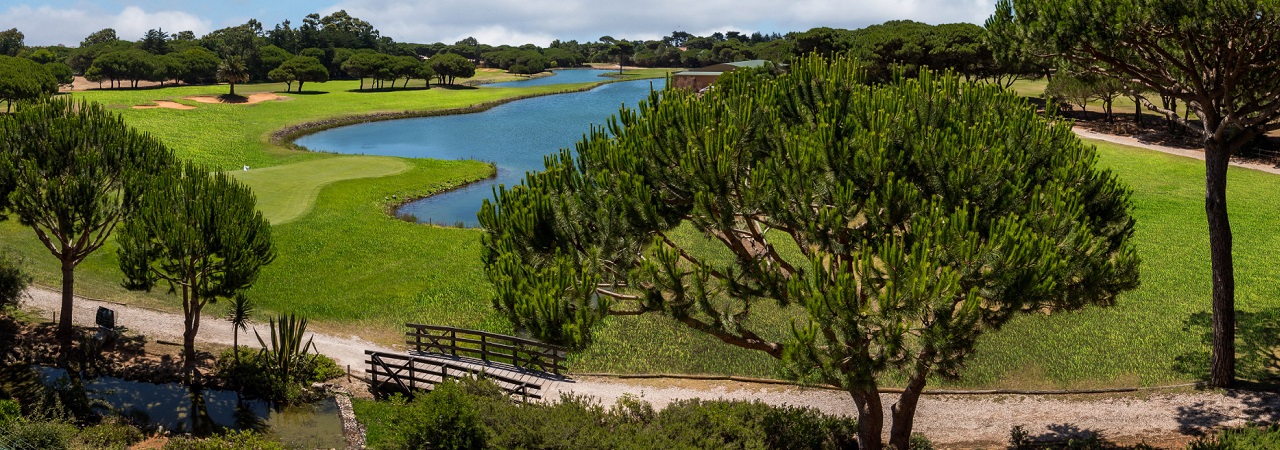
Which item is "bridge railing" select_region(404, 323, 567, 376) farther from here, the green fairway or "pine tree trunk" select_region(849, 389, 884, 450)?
the green fairway

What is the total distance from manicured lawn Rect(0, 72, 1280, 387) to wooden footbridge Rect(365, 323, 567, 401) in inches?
55.1

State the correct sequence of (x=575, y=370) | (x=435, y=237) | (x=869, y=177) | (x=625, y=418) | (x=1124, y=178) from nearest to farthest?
(x=869, y=177), (x=625, y=418), (x=575, y=370), (x=435, y=237), (x=1124, y=178)

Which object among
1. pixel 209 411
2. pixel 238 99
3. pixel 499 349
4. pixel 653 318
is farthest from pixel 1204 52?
pixel 238 99

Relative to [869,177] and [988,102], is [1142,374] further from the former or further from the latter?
[869,177]

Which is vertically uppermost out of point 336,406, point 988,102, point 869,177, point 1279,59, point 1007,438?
point 1279,59

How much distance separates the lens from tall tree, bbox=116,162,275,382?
2495cm

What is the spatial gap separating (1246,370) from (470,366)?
2281 centimetres

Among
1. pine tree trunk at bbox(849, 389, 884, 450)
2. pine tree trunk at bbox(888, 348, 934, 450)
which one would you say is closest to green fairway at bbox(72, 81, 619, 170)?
pine tree trunk at bbox(849, 389, 884, 450)

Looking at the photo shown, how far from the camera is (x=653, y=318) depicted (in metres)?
32.0

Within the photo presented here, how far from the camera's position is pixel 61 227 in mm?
27547

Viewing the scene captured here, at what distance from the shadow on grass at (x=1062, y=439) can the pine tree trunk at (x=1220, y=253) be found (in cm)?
504

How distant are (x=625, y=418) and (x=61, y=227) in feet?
66.9

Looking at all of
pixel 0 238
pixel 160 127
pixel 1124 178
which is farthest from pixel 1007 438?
pixel 160 127

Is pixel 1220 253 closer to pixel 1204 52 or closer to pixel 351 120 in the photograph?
pixel 1204 52
